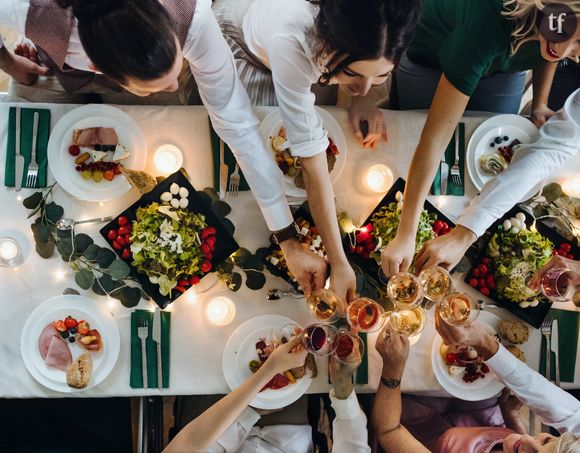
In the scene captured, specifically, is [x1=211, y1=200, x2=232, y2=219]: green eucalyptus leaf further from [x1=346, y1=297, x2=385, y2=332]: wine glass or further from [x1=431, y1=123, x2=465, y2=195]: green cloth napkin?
[x1=431, y1=123, x2=465, y2=195]: green cloth napkin

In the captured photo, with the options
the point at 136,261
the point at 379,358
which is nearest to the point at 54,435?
the point at 136,261

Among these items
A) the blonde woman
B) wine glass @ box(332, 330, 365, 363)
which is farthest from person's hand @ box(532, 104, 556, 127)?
wine glass @ box(332, 330, 365, 363)

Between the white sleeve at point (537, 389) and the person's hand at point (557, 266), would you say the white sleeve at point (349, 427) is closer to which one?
the white sleeve at point (537, 389)

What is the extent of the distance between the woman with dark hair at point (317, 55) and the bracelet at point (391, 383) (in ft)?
1.09

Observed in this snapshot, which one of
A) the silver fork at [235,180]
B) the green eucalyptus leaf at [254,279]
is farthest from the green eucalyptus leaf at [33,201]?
the green eucalyptus leaf at [254,279]

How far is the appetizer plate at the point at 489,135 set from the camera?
1967mm

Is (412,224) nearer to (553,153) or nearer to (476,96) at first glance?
(553,153)

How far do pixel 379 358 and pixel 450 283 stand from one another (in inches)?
15.4

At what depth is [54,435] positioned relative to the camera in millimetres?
1999

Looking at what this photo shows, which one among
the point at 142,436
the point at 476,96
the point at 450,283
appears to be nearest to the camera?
the point at 450,283

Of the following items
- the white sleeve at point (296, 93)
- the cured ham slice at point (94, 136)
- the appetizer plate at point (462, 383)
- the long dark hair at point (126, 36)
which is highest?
the long dark hair at point (126, 36)

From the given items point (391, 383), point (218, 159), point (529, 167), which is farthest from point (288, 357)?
point (529, 167)

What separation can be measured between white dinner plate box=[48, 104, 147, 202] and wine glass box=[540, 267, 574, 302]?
145 cm

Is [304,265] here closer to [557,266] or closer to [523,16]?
[557,266]
